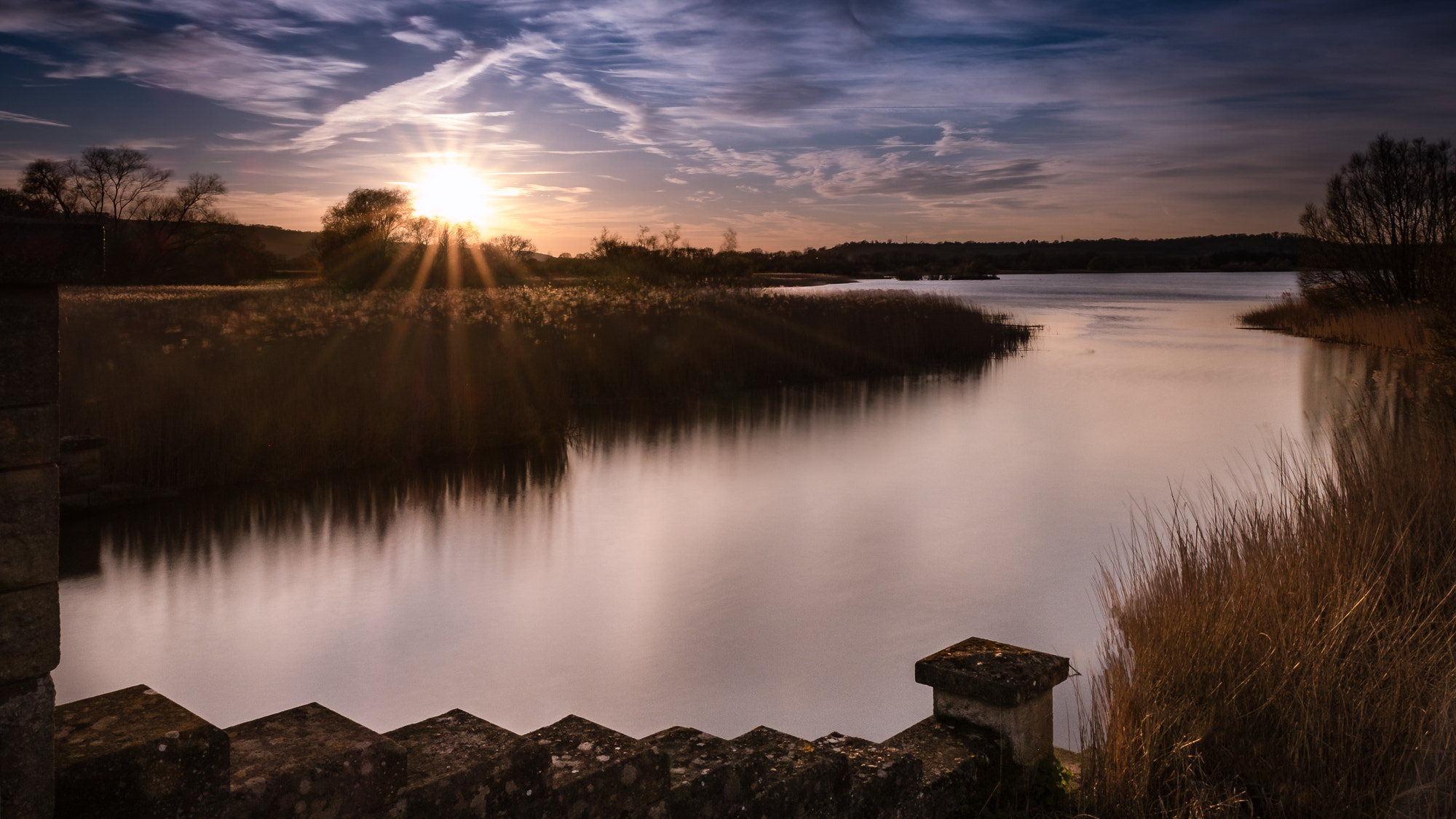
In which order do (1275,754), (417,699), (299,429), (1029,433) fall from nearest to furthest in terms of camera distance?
1. (1275,754)
2. (417,699)
3. (299,429)
4. (1029,433)

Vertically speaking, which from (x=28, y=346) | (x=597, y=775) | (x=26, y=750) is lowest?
Answer: (x=597, y=775)

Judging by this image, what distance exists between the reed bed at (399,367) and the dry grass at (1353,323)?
1033 cm

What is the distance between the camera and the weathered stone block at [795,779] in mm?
2674

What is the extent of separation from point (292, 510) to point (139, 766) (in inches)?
343

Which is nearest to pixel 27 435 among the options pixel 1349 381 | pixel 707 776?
pixel 707 776

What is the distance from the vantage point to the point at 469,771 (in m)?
2.05

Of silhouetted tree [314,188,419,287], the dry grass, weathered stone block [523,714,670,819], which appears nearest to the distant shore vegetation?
weathered stone block [523,714,670,819]

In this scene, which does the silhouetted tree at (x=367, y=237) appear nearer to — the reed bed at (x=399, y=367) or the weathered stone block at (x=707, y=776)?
the reed bed at (x=399, y=367)

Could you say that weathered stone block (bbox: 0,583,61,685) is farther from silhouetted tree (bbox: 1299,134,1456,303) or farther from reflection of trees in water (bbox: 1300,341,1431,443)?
silhouetted tree (bbox: 1299,134,1456,303)

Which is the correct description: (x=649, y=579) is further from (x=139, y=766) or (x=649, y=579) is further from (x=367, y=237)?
(x=367, y=237)

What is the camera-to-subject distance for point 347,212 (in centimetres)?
5575

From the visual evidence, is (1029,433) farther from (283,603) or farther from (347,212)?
(347,212)

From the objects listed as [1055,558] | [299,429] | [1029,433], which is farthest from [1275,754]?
[1029,433]

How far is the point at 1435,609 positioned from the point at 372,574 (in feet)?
23.8
